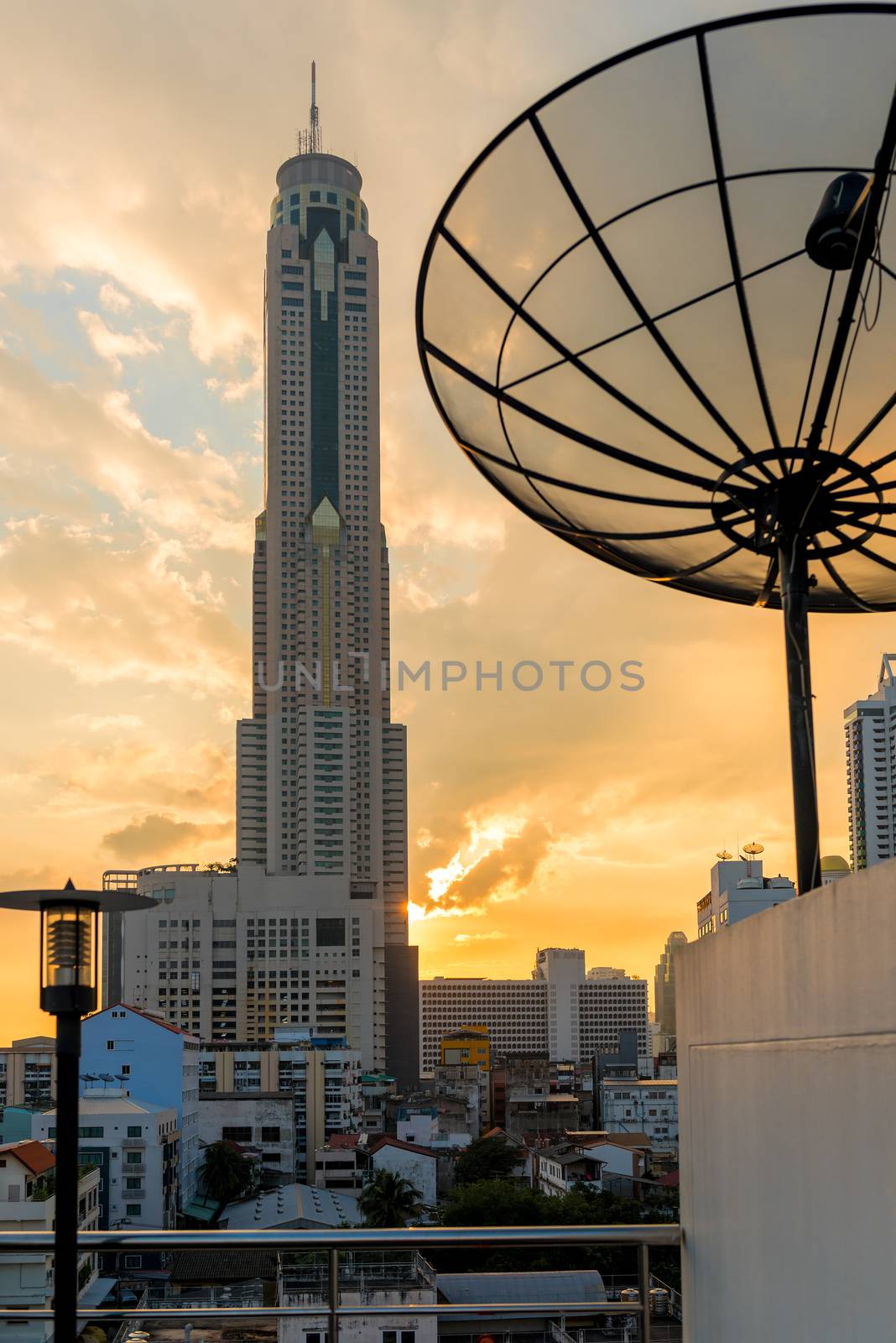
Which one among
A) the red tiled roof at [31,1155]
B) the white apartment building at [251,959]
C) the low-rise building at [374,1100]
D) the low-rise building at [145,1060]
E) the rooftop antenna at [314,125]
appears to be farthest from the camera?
the rooftop antenna at [314,125]

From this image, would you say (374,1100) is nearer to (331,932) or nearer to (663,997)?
(331,932)

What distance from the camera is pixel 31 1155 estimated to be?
2498 centimetres

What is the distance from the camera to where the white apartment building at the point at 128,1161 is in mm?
32031

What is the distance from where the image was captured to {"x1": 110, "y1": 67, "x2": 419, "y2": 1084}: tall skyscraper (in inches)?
2608

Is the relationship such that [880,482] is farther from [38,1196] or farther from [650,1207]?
[650,1207]

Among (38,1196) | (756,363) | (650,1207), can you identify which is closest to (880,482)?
(756,363)

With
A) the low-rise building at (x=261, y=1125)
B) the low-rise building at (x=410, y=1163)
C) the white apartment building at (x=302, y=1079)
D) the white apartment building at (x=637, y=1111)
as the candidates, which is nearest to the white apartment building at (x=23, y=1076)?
the white apartment building at (x=302, y=1079)

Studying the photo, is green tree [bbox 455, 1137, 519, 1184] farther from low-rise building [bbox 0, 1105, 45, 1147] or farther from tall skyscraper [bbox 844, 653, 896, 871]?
tall skyscraper [bbox 844, 653, 896, 871]

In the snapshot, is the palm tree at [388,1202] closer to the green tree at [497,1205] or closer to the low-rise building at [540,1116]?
the green tree at [497,1205]

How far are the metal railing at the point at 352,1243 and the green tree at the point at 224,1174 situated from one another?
37185 mm

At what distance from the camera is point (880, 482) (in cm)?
355

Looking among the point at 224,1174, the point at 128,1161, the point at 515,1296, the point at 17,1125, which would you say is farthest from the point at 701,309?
the point at 224,1174

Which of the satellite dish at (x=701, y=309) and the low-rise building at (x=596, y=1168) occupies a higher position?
the satellite dish at (x=701, y=309)

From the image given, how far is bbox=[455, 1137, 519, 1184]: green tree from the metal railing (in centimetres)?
3787
